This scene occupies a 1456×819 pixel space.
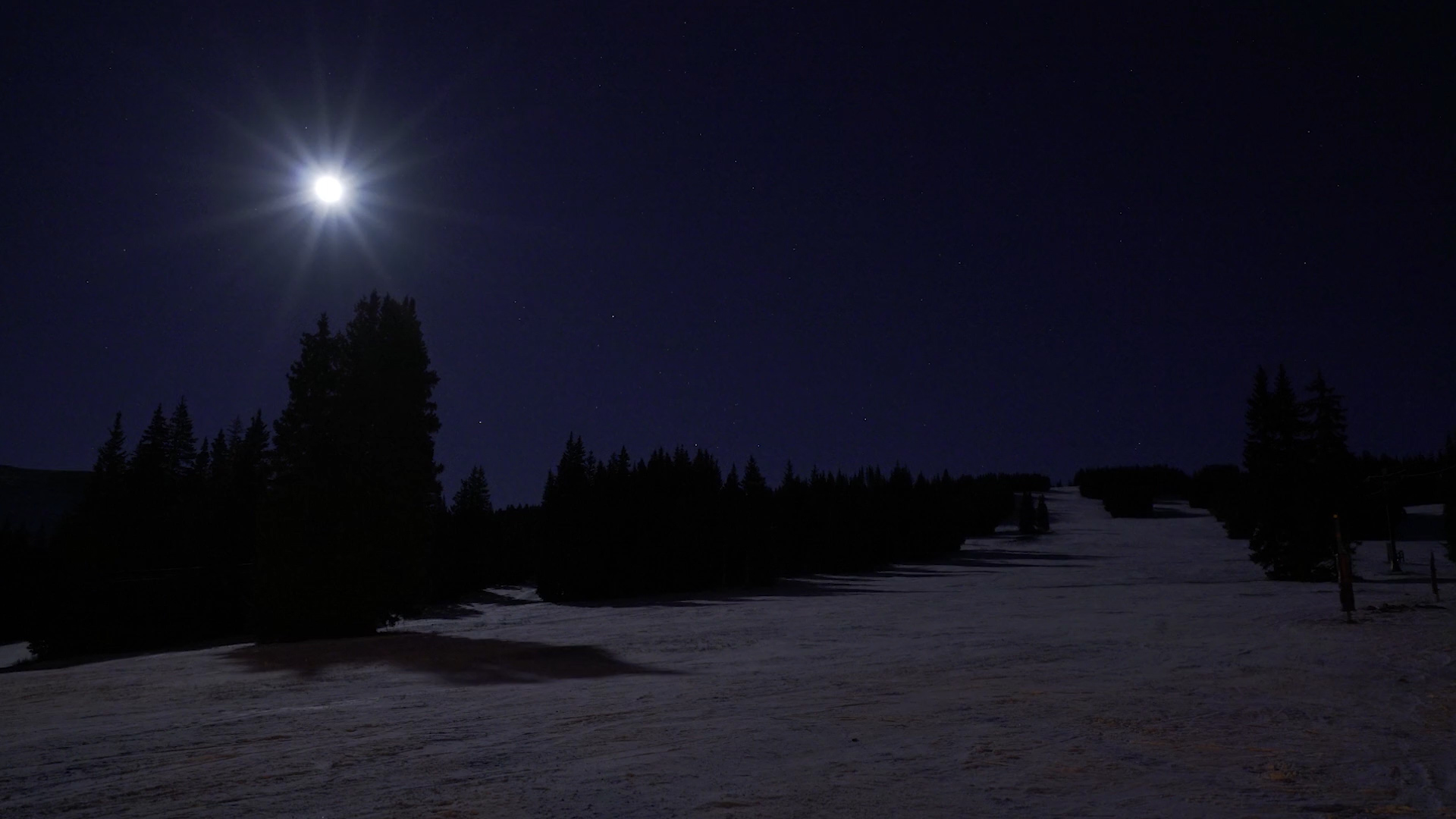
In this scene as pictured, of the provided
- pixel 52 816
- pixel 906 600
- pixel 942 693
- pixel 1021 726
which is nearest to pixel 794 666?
pixel 942 693

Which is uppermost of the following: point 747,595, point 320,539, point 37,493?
point 37,493

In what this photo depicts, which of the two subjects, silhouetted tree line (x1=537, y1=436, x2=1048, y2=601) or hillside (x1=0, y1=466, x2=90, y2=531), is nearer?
silhouetted tree line (x1=537, y1=436, x2=1048, y2=601)

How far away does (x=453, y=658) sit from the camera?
15.9 meters

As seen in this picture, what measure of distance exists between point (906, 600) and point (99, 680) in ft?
82.2

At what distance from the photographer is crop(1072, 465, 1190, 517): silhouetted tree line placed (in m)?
139

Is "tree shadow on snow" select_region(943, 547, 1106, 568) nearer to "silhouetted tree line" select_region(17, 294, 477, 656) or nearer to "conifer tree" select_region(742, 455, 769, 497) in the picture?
"conifer tree" select_region(742, 455, 769, 497)

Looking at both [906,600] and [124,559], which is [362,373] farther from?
[124,559]

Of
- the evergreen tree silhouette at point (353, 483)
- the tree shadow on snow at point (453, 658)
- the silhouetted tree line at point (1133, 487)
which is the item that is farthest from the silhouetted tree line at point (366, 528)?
the silhouetted tree line at point (1133, 487)

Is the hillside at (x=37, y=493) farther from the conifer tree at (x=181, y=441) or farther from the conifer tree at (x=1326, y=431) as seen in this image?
the conifer tree at (x=1326, y=431)

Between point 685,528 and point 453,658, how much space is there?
38725 mm

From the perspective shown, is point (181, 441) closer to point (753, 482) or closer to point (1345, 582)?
point (753, 482)

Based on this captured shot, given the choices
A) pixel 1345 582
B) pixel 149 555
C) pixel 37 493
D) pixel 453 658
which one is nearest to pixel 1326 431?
pixel 1345 582

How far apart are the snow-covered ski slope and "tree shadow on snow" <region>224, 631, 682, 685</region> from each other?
0.39ft

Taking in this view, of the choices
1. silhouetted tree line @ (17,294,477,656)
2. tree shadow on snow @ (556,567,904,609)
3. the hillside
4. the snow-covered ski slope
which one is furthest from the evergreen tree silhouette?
the hillside
